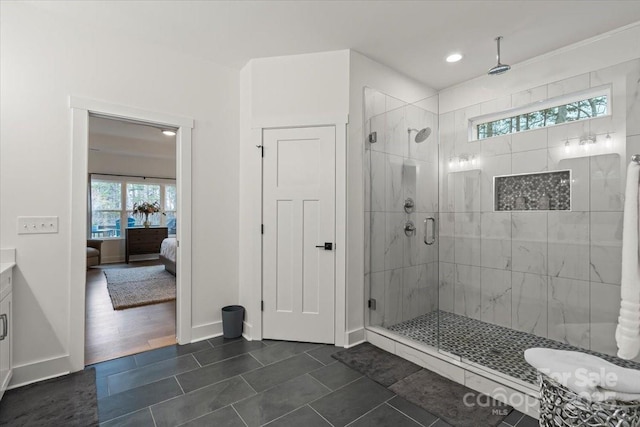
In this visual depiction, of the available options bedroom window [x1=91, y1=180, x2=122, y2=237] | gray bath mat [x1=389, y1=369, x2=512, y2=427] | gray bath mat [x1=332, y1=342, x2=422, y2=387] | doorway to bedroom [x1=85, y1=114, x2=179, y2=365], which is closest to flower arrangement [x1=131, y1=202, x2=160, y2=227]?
doorway to bedroom [x1=85, y1=114, x2=179, y2=365]

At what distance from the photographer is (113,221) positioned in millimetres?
7418

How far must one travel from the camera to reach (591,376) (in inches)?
52.4

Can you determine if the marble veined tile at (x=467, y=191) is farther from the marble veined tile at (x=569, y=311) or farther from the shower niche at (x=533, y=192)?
the marble veined tile at (x=569, y=311)

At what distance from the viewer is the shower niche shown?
275cm

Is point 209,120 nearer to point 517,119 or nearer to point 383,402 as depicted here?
point 383,402

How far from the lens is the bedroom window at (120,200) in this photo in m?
7.16

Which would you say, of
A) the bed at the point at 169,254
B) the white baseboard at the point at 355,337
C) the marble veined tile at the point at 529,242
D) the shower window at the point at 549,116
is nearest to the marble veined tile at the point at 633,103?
the shower window at the point at 549,116

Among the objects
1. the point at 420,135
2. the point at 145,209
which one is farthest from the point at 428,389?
the point at 145,209

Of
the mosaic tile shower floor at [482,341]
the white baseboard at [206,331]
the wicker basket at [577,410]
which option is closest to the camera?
the wicker basket at [577,410]

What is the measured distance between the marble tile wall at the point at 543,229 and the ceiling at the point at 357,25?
46 cm

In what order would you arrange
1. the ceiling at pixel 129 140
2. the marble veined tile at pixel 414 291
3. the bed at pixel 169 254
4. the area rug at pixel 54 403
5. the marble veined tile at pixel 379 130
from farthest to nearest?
the ceiling at pixel 129 140 < the bed at pixel 169 254 < the marble veined tile at pixel 414 291 < the marble veined tile at pixel 379 130 < the area rug at pixel 54 403

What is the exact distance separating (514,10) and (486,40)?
0.41 m

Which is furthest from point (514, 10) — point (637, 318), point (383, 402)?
point (383, 402)

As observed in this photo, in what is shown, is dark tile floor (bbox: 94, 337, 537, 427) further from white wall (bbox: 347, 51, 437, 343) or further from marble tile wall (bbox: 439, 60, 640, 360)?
marble tile wall (bbox: 439, 60, 640, 360)
